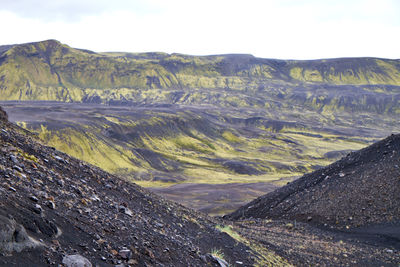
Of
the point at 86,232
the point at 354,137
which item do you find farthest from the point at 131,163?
the point at 354,137

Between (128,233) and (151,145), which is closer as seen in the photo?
(128,233)

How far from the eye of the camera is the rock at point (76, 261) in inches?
203

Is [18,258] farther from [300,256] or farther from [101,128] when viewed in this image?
[101,128]

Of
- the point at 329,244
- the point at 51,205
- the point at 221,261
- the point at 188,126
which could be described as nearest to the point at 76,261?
the point at 51,205

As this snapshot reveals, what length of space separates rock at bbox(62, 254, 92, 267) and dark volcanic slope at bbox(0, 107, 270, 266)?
6cm

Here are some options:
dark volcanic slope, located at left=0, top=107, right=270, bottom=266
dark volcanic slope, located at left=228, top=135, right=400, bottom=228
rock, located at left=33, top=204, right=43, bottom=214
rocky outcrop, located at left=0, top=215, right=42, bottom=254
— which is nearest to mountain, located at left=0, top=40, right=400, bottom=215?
dark volcanic slope, located at left=228, top=135, right=400, bottom=228

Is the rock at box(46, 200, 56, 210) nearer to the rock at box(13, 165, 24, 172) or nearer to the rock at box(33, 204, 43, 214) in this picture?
the rock at box(33, 204, 43, 214)

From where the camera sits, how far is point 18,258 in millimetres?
4758

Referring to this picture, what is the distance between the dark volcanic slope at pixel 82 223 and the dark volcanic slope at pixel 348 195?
38.4 feet

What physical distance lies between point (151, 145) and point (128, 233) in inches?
3320

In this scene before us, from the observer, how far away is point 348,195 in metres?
21.9

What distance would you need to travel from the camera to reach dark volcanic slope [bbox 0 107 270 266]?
5273 mm

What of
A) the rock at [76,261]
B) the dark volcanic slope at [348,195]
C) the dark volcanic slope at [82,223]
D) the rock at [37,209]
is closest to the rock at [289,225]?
the dark volcanic slope at [348,195]

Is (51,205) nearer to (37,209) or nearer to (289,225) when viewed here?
(37,209)
